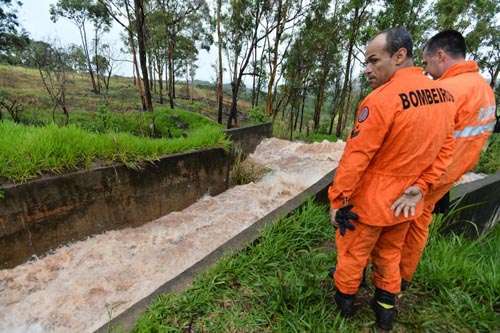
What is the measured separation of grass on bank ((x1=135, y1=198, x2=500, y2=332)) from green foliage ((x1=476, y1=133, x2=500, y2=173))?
13.9 feet

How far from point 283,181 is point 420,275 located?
4154mm

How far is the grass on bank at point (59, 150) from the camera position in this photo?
3.15 metres

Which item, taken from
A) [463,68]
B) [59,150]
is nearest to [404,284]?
[463,68]

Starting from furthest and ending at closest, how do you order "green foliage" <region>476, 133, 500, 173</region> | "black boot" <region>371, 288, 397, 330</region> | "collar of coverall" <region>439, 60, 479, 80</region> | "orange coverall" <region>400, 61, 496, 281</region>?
"green foliage" <region>476, 133, 500, 173</region> → "collar of coverall" <region>439, 60, 479, 80</region> → "orange coverall" <region>400, 61, 496, 281</region> → "black boot" <region>371, 288, 397, 330</region>

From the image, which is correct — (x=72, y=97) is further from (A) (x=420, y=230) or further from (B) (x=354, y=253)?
(A) (x=420, y=230)

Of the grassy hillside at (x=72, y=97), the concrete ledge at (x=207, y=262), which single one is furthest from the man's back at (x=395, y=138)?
the grassy hillside at (x=72, y=97)

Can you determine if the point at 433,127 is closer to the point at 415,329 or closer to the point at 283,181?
the point at 415,329

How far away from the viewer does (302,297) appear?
1.75 meters

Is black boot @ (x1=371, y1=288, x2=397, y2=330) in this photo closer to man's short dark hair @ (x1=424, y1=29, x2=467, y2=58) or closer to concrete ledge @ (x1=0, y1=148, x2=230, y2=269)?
man's short dark hair @ (x1=424, y1=29, x2=467, y2=58)

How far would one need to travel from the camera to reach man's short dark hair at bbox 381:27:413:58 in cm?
138

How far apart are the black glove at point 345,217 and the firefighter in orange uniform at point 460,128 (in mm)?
558

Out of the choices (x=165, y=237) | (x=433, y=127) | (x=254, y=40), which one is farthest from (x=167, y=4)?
(x=433, y=127)

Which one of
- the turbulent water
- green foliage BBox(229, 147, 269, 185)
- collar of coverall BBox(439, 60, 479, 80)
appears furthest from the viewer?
green foliage BBox(229, 147, 269, 185)

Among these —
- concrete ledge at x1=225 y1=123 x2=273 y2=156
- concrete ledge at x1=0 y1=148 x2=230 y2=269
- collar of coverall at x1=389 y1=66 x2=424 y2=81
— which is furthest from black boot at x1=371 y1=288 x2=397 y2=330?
concrete ledge at x1=225 y1=123 x2=273 y2=156
